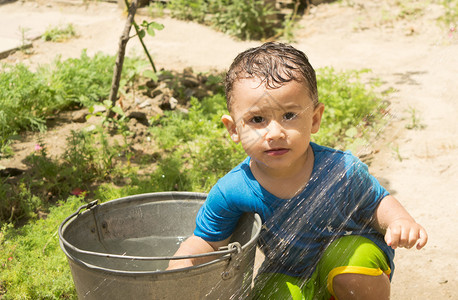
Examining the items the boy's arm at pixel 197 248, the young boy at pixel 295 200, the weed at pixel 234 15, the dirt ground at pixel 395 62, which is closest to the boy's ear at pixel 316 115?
the young boy at pixel 295 200

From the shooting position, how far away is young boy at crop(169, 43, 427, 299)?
6.85 feet

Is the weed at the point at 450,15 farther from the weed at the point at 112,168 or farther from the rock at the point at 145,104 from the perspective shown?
the rock at the point at 145,104

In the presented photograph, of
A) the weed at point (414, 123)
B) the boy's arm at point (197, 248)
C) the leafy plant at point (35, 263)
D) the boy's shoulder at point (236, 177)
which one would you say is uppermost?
the boy's shoulder at point (236, 177)

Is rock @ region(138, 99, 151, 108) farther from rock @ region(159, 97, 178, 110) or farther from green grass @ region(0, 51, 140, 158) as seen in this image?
green grass @ region(0, 51, 140, 158)

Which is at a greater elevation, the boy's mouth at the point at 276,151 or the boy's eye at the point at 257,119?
the boy's eye at the point at 257,119

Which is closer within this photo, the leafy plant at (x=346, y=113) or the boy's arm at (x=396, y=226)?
the boy's arm at (x=396, y=226)

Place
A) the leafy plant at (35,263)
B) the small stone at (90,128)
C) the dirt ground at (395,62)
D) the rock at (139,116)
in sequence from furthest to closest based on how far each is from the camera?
1. the rock at (139,116)
2. the small stone at (90,128)
3. the dirt ground at (395,62)
4. the leafy plant at (35,263)

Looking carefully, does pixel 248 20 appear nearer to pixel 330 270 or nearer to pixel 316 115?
pixel 316 115

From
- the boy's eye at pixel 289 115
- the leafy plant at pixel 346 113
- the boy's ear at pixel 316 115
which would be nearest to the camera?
the boy's eye at pixel 289 115

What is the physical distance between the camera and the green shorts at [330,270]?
2.11 metres

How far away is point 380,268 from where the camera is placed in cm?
219

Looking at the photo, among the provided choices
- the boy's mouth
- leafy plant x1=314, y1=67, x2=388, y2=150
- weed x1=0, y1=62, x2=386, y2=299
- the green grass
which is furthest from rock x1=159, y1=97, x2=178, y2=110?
the boy's mouth

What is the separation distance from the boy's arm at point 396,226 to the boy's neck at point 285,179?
1.05 ft

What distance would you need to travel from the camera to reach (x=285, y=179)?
225cm
